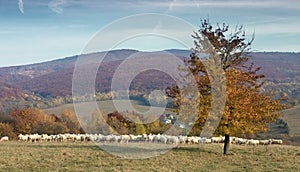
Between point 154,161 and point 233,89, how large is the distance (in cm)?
727

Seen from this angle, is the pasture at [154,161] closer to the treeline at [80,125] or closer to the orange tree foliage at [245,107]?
the orange tree foliage at [245,107]

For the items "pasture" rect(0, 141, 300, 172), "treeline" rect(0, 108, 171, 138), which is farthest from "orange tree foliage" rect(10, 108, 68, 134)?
"pasture" rect(0, 141, 300, 172)

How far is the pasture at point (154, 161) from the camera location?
71.7 ft

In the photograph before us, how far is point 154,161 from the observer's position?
24.2m

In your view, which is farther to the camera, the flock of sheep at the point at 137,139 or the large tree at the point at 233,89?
the flock of sheep at the point at 137,139

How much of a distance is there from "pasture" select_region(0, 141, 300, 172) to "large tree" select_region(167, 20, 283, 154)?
6.46 feet

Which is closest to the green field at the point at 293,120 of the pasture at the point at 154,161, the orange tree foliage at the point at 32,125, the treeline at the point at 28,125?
the treeline at the point at 28,125

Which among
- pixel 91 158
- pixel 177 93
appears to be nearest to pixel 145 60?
pixel 177 93

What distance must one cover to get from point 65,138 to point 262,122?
69.6 ft

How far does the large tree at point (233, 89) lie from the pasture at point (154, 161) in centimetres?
197

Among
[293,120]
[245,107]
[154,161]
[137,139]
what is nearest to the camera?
[154,161]

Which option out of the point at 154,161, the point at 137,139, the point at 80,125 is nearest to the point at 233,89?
the point at 154,161

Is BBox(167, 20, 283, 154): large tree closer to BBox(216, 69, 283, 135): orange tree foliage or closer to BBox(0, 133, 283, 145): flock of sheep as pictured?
BBox(216, 69, 283, 135): orange tree foliage

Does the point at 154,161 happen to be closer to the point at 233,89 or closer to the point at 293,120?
the point at 233,89
